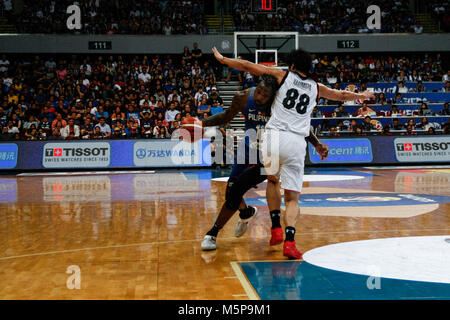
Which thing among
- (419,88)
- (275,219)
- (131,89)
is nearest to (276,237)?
(275,219)

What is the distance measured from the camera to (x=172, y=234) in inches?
262

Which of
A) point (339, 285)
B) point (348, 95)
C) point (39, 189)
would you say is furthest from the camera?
point (39, 189)

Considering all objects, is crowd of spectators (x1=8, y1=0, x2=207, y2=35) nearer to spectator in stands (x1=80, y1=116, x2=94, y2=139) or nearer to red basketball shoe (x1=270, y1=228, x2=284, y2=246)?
spectator in stands (x1=80, y1=116, x2=94, y2=139)

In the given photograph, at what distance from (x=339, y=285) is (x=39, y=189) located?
380 inches

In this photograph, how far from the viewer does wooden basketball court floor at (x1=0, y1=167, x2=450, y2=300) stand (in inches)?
170

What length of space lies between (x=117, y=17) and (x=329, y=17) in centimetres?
1089

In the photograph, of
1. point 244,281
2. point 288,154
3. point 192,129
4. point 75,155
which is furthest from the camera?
A: point 75,155

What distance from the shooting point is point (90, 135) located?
1808 centimetres

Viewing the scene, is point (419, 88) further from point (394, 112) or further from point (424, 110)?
point (394, 112)

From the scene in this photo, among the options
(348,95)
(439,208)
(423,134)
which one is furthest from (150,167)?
(348,95)

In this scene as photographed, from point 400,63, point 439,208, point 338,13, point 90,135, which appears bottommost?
point 439,208

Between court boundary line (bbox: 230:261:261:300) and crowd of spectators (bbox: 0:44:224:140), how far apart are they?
1234 centimetres

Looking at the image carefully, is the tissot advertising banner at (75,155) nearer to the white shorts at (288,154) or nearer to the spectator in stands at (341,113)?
the spectator in stands at (341,113)
